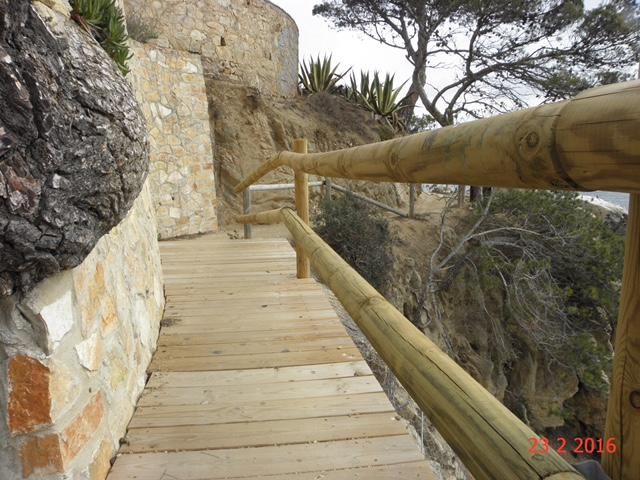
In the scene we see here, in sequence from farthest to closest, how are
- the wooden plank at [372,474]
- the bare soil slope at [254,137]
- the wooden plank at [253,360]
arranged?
1. the bare soil slope at [254,137]
2. the wooden plank at [253,360]
3. the wooden plank at [372,474]

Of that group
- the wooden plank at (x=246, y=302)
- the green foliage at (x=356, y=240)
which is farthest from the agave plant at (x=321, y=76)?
the wooden plank at (x=246, y=302)

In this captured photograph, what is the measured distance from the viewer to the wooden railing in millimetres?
418

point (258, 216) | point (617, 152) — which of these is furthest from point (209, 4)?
point (617, 152)

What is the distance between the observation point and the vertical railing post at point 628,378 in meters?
0.48

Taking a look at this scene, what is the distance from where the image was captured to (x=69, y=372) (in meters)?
1.00

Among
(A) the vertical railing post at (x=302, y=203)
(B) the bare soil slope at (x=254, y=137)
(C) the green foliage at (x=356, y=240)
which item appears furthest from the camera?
(B) the bare soil slope at (x=254, y=137)

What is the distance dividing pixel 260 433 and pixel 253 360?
18.2 inches

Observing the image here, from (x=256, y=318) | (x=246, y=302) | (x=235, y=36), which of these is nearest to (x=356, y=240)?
(x=246, y=302)

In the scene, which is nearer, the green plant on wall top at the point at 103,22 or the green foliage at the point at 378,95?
the green plant on wall top at the point at 103,22

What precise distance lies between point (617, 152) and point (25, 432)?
1.14m

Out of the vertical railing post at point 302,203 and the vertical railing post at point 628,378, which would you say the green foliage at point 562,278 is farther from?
the vertical railing post at point 628,378

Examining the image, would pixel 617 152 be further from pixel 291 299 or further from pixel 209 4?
pixel 209 4

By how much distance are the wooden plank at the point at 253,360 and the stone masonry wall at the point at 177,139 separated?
176 inches

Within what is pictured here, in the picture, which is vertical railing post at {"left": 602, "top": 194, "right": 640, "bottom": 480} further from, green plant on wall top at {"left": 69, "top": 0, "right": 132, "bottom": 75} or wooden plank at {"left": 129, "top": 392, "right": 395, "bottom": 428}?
green plant on wall top at {"left": 69, "top": 0, "right": 132, "bottom": 75}
